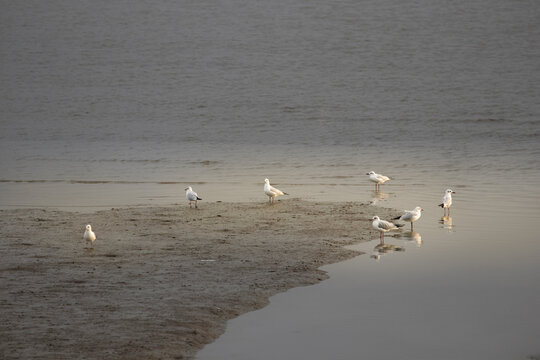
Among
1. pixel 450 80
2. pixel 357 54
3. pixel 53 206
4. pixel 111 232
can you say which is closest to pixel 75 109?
pixel 357 54

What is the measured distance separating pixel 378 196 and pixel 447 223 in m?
4.28

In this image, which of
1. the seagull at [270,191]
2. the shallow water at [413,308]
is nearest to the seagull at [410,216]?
the shallow water at [413,308]

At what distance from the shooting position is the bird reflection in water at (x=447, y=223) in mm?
14430

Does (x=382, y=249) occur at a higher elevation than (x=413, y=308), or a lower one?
higher

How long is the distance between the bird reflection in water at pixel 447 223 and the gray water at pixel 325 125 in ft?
0.40

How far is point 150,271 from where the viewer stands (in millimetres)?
10695

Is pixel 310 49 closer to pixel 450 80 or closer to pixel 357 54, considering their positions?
pixel 357 54

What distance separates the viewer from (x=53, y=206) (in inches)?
705

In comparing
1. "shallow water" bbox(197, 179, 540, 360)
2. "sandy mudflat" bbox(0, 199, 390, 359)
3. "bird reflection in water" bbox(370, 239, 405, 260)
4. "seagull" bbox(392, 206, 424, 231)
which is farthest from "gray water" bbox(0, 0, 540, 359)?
"sandy mudflat" bbox(0, 199, 390, 359)

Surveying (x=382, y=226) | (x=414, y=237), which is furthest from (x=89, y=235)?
(x=414, y=237)

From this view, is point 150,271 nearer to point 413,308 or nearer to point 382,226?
point 413,308

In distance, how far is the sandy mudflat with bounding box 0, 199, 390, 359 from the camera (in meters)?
8.01

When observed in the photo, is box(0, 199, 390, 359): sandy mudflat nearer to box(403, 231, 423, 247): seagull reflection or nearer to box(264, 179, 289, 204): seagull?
box(403, 231, 423, 247): seagull reflection

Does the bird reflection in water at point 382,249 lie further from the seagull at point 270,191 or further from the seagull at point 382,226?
the seagull at point 270,191
